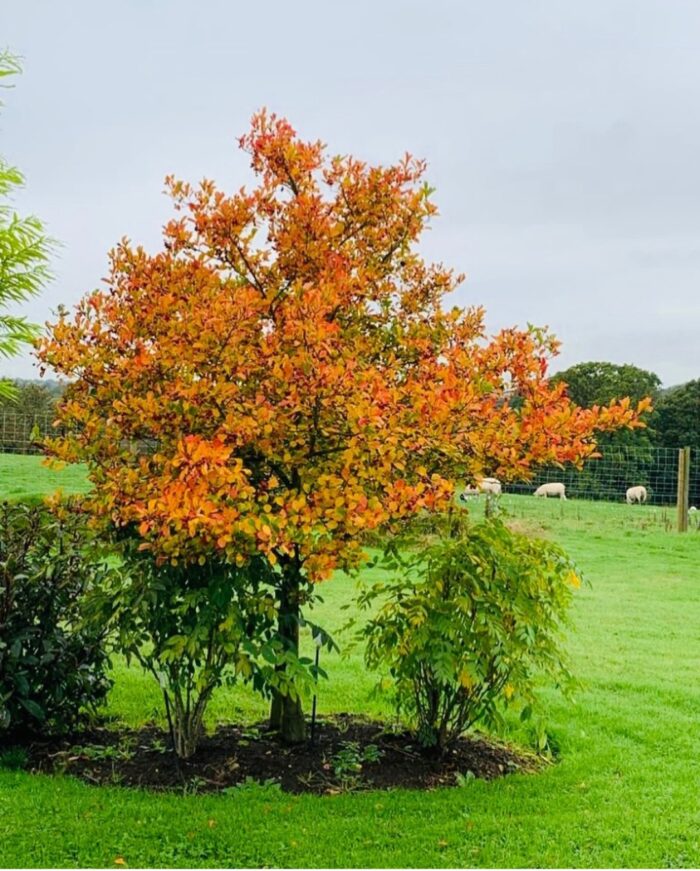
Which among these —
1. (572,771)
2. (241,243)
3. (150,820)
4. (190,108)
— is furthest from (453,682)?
(190,108)

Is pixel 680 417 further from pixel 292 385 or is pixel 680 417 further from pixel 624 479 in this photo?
pixel 292 385

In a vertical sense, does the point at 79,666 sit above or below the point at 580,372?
below

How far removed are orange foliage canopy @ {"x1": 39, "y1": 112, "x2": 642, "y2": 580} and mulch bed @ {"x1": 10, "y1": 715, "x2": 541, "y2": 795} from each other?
0.96m

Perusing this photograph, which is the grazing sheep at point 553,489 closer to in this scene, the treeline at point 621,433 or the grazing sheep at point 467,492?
the treeline at point 621,433

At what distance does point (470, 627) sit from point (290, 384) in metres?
1.31

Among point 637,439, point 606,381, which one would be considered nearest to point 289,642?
point 637,439

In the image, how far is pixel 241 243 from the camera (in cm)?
373

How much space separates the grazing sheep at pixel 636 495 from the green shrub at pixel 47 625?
15.4m

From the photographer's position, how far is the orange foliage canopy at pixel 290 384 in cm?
300

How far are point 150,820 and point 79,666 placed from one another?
108 cm

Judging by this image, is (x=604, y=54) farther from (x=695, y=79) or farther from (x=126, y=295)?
(x=126, y=295)

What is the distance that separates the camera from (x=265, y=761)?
12.0ft

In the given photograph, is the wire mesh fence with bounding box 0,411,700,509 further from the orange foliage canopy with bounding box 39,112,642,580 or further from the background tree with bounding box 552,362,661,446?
the orange foliage canopy with bounding box 39,112,642,580

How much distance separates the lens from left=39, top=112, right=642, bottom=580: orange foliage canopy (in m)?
3.00
